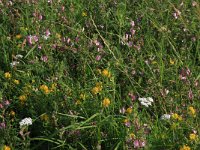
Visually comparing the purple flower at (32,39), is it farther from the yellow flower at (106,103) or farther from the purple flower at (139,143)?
the purple flower at (139,143)

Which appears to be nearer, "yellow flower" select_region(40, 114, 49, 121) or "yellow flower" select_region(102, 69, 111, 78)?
"yellow flower" select_region(40, 114, 49, 121)

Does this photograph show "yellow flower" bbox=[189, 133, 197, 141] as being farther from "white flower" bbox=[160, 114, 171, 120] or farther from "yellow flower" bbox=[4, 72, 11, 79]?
"yellow flower" bbox=[4, 72, 11, 79]

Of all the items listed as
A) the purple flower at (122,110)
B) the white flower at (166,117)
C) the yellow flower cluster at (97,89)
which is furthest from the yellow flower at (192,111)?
the yellow flower cluster at (97,89)

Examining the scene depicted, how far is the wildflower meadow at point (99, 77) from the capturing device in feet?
8.69

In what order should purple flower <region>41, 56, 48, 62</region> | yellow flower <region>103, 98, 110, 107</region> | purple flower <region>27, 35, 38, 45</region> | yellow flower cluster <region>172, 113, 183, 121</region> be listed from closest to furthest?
yellow flower cluster <region>172, 113, 183, 121</region> < yellow flower <region>103, 98, 110, 107</region> < purple flower <region>41, 56, 48, 62</region> < purple flower <region>27, 35, 38, 45</region>

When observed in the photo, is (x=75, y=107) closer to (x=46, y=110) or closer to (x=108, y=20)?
(x=46, y=110)

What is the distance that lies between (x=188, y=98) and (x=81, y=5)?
171 centimetres

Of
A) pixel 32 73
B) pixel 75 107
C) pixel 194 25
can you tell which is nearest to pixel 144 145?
pixel 75 107

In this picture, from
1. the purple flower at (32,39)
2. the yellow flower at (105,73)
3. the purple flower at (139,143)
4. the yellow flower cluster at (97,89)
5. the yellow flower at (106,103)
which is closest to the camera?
the purple flower at (139,143)

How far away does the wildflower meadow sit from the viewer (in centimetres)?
265

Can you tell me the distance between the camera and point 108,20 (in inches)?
157

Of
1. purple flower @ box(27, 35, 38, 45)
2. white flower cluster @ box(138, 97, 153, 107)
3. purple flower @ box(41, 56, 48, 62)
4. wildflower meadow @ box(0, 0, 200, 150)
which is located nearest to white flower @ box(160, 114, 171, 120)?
wildflower meadow @ box(0, 0, 200, 150)

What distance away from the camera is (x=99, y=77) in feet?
10.4

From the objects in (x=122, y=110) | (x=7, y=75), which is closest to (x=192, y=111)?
(x=122, y=110)
